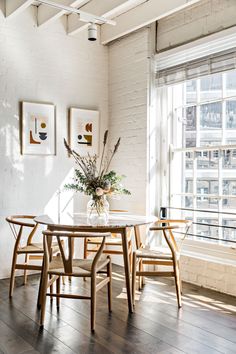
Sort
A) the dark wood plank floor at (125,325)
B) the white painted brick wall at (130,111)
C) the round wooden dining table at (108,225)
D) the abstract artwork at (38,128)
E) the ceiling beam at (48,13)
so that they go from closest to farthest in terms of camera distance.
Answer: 1. the dark wood plank floor at (125,325)
2. the round wooden dining table at (108,225)
3. the ceiling beam at (48,13)
4. the abstract artwork at (38,128)
5. the white painted brick wall at (130,111)

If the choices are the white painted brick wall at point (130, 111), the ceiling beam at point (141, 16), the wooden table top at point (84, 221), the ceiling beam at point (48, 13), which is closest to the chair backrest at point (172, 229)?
the wooden table top at point (84, 221)

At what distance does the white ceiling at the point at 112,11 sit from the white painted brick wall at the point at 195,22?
30 cm

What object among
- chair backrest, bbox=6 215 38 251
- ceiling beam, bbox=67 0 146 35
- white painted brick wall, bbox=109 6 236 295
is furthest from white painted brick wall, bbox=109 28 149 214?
chair backrest, bbox=6 215 38 251

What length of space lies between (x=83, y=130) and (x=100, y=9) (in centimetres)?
143

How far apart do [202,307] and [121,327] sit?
856 mm

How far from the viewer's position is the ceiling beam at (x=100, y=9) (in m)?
4.04

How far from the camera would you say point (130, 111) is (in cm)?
493

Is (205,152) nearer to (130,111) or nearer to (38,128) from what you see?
(130,111)

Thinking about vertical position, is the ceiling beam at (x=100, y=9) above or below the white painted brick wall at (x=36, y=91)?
above

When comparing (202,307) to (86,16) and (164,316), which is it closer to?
(164,316)

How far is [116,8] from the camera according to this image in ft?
13.4

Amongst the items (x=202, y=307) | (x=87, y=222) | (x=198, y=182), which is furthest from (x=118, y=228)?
(x=198, y=182)

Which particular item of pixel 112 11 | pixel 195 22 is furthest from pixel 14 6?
pixel 195 22

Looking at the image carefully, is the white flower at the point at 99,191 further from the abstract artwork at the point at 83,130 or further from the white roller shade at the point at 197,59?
the white roller shade at the point at 197,59
